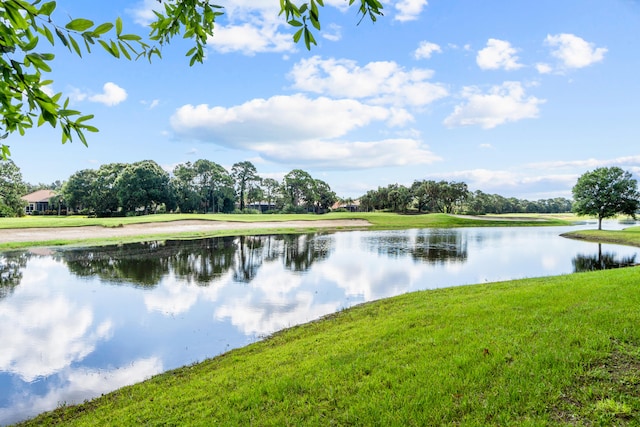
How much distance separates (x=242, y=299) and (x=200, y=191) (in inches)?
3199

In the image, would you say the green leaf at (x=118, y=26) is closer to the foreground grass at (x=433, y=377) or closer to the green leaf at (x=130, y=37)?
the green leaf at (x=130, y=37)

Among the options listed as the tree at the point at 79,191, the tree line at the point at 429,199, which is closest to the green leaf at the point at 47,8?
the tree at the point at 79,191

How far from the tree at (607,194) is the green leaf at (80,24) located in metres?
55.7

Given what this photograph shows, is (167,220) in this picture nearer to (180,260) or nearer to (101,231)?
(101,231)

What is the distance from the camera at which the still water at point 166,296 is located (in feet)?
24.8

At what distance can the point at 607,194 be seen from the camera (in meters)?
44.2

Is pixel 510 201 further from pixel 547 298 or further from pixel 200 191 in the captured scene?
pixel 547 298

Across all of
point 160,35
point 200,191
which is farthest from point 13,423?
point 200,191

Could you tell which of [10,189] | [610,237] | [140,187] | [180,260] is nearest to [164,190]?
[140,187]

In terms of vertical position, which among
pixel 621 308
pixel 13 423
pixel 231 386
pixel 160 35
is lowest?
pixel 13 423

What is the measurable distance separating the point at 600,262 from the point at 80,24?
2799 centimetres

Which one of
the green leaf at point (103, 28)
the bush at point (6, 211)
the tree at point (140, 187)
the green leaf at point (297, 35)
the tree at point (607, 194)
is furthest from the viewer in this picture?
the tree at point (140, 187)

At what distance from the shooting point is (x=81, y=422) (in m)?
5.25

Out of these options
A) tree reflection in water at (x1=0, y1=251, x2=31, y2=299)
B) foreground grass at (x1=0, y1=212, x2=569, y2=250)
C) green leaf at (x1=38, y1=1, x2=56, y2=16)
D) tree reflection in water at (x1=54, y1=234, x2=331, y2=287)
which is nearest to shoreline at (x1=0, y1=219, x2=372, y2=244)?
foreground grass at (x1=0, y1=212, x2=569, y2=250)
